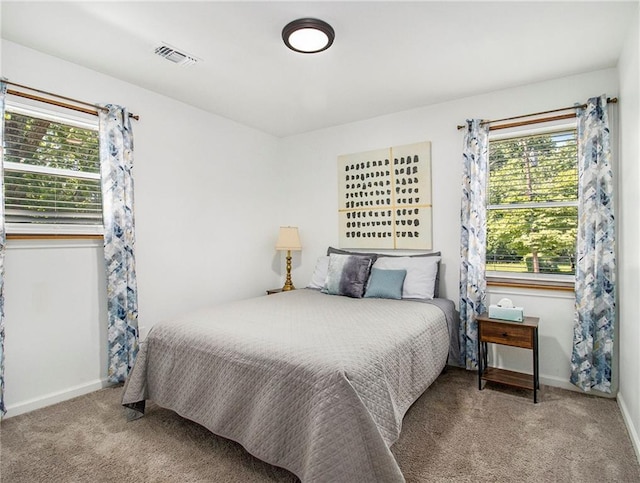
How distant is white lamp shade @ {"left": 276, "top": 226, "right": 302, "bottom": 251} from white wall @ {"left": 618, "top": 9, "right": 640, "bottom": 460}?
116 inches

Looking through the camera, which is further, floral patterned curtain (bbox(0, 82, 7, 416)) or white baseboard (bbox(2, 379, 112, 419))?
white baseboard (bbox(2, 379, 112, 419))

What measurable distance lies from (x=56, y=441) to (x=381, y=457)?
6.33 ft

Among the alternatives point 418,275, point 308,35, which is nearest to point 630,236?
point 418,275

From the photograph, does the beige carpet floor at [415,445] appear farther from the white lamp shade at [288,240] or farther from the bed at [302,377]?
the white lamp shade at [288,240]

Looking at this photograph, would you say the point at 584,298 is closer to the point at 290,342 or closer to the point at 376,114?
the point at 290,342

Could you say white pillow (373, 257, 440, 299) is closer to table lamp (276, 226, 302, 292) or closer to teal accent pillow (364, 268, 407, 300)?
teal accent pillow (364, 268, 407, 300)

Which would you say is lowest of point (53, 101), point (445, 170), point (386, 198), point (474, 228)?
point (474, 228)

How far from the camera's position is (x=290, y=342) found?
1932 mm

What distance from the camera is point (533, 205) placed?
3.06 m

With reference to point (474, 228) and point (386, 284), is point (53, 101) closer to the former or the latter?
point (386, 284)

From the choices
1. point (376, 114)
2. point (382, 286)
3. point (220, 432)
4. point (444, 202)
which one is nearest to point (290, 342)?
Answer: point (220, 432)

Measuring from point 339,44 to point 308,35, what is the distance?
27cm

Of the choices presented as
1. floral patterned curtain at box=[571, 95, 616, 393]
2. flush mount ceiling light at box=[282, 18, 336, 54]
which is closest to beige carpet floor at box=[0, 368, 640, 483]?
floral patterned curtain at box=[571, 95, 616, 393]

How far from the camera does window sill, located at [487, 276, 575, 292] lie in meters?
2.87
